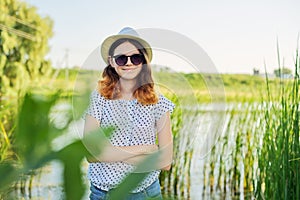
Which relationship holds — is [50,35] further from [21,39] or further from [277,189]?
[277,189]

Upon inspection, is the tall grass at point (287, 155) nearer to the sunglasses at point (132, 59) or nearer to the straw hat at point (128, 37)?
the sunglasses at point (132, 59)

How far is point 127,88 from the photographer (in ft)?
4.97

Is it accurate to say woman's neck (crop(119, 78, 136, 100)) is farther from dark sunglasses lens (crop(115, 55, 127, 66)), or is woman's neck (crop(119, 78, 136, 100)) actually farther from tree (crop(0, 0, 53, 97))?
tree (crop(0, 0, 53, 97))

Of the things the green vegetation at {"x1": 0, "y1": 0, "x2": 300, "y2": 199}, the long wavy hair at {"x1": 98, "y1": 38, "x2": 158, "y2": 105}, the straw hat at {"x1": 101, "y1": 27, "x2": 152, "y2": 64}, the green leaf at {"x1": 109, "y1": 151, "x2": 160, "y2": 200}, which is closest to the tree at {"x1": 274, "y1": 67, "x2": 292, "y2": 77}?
the green vegetation at {"x1": 0, "y1": 0, "x2": 300, "y2": 199}

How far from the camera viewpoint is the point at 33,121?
94 mm

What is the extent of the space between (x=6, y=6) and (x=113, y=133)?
11.6 m

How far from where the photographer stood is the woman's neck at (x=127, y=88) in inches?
59.3

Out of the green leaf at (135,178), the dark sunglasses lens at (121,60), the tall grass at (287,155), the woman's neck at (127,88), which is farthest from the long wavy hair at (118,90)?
the green leaf at (135,178)

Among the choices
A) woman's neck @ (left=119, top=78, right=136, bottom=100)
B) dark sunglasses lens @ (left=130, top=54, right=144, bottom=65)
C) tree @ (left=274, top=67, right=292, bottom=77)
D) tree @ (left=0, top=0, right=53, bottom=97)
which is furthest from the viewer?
tree @ (left=0, top=0, right=53, bottom=97)

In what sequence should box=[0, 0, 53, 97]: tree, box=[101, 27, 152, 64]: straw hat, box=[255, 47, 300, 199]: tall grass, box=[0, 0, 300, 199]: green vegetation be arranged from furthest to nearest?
box=[0, 0, 53, 97]: tree, box=[255, 47, 300, 199]: tall grass, box=[101, 27, 152, 64]: straw hat, box=[0, 0, 300, 199]: green vegetation

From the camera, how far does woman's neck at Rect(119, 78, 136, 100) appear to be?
4.94ft

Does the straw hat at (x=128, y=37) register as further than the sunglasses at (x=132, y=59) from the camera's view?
No

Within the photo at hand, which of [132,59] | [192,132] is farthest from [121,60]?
[192,132]

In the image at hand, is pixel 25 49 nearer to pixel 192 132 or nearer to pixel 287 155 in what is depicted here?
pixel 192 132
